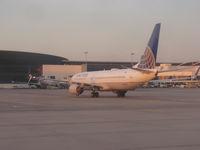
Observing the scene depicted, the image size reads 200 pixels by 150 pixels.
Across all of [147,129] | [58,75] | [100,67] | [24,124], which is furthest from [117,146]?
[100,67]

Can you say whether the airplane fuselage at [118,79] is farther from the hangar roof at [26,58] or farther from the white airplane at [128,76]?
the hangar roof at [26,58]

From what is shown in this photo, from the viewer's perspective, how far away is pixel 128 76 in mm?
37312

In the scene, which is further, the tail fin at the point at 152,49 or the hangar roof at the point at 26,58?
the hangar roof at the point at 26,58

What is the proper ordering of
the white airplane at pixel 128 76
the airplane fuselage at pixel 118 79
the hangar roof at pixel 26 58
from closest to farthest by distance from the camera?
the white airplane at pixel 128 76
the airplane fuselage at pixel 118 79
the hangar roof at pixel 26 58

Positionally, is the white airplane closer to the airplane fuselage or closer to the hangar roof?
the airplane fuselage

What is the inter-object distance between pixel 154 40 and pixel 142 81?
415 centimetres

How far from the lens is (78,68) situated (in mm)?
101125

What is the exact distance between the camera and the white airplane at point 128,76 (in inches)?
1396

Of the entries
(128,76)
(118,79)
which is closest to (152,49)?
(128,76)

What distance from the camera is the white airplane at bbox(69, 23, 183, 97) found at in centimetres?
3547

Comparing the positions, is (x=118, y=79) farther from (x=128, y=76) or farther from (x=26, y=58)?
(x=26, y=58)

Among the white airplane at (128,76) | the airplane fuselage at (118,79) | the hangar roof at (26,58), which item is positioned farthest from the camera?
the hangar roof at (26,58)

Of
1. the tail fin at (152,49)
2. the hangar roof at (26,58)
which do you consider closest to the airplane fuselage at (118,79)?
the tail fin at (152,49)

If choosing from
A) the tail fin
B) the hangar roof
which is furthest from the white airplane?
the hangar roof
